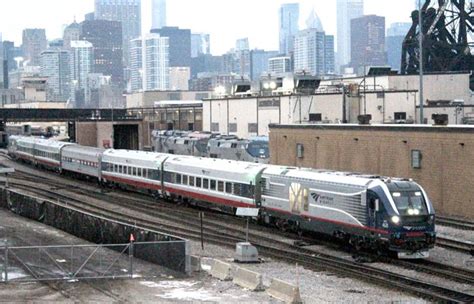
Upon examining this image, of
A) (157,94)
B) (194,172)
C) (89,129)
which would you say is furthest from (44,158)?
(157,94)

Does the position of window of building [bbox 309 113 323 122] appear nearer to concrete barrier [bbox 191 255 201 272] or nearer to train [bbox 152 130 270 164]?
train [bbox 152 130 270 164]

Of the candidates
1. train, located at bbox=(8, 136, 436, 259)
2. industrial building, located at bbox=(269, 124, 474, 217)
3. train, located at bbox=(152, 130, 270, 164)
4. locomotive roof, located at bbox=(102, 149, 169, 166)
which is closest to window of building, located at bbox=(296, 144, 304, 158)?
industrial building, located at bbox=(269, 124, 474, 217)

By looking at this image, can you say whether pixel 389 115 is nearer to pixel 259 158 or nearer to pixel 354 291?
pixel 259 158

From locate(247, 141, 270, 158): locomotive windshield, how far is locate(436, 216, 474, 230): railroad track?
79.8ft

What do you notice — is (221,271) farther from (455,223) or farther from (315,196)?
(455,223)

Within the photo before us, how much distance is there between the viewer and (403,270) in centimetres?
2991

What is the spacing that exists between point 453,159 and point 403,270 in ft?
54.0

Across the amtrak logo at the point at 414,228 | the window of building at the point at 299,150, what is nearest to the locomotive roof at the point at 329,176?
the amtrak logo at the point at 414,228

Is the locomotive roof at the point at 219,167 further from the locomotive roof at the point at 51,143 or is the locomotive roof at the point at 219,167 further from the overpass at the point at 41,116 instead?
the overpass at the point at 41,116

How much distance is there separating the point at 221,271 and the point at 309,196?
907 cm

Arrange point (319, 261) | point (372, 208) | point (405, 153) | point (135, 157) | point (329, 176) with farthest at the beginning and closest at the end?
point (135, 157) → point (405, 153) → point (329, 176) → point (372, 208) → point (319, 261)

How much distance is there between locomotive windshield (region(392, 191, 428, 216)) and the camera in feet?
103

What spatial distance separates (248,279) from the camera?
26.7 meters

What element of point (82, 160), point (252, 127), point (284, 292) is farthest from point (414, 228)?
point (252, 127)
